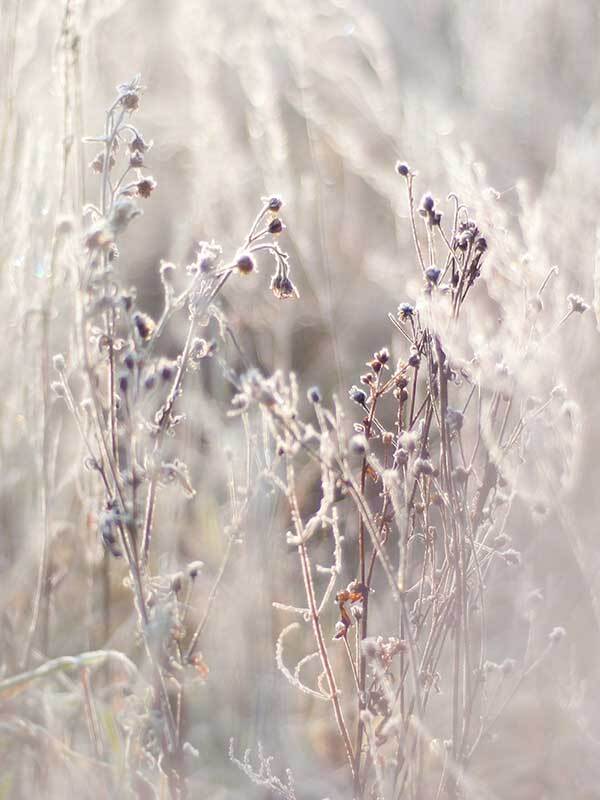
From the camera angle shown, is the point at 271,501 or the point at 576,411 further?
the point at 271,501

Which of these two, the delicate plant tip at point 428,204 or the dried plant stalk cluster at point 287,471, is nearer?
the dried plant stalk cluster at point 287,471

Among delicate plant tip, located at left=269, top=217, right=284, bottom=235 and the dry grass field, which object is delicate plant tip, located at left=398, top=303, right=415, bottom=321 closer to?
the dry grass field

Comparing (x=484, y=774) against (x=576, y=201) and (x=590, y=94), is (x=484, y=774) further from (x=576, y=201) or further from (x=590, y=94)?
(x=590, y=94)

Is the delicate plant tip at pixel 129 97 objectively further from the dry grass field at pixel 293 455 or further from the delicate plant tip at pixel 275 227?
the delicate plant tip at pixel 275 227

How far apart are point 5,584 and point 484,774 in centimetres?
92

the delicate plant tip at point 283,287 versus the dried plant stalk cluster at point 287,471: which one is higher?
the delicate plant tip at point 283,287

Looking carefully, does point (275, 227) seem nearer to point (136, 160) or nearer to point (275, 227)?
point (275, 227)

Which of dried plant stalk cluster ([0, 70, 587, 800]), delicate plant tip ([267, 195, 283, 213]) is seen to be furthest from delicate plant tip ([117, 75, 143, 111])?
delicate plant tip ([267, 195, 283, 213])

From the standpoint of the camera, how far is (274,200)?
958mm

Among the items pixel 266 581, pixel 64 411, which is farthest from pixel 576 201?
pixel 64 411

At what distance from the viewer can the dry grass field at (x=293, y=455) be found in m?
0.95

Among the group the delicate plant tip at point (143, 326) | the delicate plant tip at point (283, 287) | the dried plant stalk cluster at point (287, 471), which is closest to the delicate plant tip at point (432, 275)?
the dried plant stalk cluster at point (287, 471)

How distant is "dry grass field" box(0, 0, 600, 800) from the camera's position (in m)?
0.95

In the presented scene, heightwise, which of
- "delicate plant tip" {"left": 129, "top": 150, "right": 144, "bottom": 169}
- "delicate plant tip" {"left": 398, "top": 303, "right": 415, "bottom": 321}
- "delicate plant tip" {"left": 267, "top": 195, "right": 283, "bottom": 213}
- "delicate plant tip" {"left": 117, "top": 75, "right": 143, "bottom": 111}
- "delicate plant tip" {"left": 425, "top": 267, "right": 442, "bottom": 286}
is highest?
"delicate plant tip" {"left": 117, "top": 75, "right": 143, "bottom": 111}
